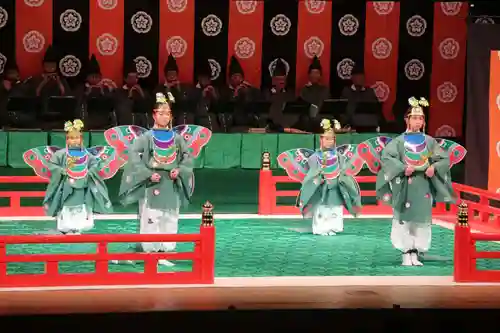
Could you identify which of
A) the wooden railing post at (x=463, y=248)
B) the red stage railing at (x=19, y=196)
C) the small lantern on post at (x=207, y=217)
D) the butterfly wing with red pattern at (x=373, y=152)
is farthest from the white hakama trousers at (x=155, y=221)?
the red stage railing at (x=19, y=196)

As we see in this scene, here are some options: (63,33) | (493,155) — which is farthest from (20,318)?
(63,33)

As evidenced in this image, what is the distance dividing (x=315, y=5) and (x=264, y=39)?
2.55 feet

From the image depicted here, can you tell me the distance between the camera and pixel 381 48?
13719 mm

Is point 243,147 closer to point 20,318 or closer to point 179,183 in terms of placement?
point 179,183

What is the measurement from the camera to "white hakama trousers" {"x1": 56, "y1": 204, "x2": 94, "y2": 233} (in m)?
9.34

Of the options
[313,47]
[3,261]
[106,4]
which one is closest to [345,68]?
[313,47]

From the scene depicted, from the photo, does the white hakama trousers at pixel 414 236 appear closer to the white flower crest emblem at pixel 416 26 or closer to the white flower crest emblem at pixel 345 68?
the white flower crest emblem at pixel 345 68

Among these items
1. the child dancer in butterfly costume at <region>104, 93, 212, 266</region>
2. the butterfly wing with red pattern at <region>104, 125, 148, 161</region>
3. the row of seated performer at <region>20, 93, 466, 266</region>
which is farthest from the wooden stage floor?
the butterfly wing with red pattern at <region>104, 125, 148, 161</region>

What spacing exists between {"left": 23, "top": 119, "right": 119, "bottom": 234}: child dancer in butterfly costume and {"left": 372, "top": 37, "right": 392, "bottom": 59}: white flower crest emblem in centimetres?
532

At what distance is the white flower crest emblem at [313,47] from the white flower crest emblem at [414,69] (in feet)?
3.70

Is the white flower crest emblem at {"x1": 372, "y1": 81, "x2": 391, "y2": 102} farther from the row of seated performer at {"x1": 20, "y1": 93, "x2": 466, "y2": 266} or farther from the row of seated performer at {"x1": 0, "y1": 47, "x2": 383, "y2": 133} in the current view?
the row of seated performer at {"x1": 20, "y1": 93, "x2": 466, "y2": 266}

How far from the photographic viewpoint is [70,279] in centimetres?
726

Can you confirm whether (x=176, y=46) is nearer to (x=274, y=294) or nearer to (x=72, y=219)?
(x=72, y=219)

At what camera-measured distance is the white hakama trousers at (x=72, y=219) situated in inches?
368
